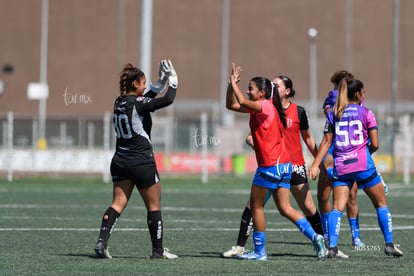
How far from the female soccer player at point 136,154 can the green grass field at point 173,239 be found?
39cm

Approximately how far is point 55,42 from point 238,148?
28.1m

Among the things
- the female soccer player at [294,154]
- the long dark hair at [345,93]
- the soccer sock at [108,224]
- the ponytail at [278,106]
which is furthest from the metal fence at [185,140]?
the soccer sock at [108,224]

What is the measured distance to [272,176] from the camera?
1151 cm

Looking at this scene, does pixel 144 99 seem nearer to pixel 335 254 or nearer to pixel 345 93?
pixel 345 93

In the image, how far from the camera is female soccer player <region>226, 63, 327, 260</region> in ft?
37.8

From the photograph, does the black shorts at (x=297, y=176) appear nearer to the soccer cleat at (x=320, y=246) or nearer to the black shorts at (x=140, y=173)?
the soccer cleat at (x=320, y=246)

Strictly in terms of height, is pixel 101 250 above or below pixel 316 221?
below

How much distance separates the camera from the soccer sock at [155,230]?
460 inches

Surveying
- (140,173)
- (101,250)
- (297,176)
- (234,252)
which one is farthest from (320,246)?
(101,250)

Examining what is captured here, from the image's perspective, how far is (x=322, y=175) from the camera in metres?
13.6

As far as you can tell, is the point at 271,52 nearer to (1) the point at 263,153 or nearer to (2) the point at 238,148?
(2) the point at 238,148

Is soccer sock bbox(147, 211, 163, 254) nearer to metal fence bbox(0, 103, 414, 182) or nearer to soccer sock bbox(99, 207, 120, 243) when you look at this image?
soccer sock bbox(99, 207, 120, 243)

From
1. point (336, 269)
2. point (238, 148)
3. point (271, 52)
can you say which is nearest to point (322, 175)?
point (336, 269)

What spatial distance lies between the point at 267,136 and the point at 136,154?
59.0 inches
